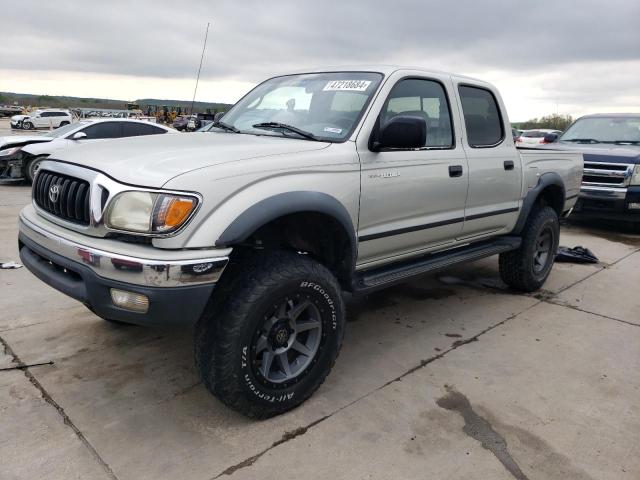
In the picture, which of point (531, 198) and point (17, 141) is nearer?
point (531, 198)

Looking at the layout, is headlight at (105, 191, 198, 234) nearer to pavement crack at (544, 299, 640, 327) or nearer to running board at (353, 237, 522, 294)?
running board at (353, 237, 522, 294)

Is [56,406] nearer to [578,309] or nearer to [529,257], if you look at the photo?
[529,257]

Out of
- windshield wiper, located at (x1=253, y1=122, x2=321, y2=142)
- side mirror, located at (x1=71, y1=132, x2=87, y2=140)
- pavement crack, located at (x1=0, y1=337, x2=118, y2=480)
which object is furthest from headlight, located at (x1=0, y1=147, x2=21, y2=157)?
windshield wiper, located at (x1=253, y1=122, x2=321, y2=142)

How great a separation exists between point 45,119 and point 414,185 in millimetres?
38861

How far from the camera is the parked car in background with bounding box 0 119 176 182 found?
10.4 meters

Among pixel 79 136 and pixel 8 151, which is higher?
pixel 79 136

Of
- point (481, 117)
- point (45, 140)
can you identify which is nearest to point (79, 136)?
point (45, 140)

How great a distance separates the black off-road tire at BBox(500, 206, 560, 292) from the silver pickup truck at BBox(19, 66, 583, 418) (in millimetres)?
807

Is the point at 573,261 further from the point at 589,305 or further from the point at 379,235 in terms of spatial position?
the point at 379,235

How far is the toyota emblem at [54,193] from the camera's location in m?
2.79

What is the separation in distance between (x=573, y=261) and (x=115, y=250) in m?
5.58

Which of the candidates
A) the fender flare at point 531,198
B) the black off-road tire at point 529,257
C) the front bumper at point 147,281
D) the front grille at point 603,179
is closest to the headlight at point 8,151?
the front bumper at point 147,281

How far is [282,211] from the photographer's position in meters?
2.65

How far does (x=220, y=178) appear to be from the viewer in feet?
8.20
